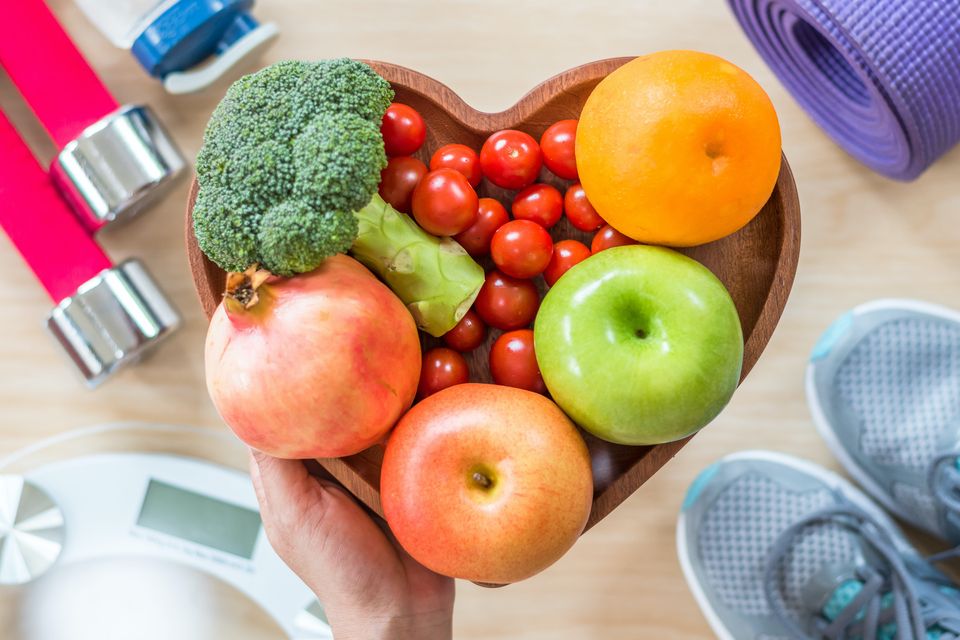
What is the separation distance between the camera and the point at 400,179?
0.70 metres

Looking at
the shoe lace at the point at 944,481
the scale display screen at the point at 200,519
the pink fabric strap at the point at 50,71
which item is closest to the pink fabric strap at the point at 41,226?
the pink fabric strap at the point at 50,71

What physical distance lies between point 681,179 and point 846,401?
0.59 m

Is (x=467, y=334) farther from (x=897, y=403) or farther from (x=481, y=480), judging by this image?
(x=897, y=403)

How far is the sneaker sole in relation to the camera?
101cm

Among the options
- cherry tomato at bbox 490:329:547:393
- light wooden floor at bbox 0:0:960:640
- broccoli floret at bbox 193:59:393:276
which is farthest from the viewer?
light wooden floor at bbox 0:0:960:640

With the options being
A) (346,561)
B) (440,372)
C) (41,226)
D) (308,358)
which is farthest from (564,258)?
(41,226)

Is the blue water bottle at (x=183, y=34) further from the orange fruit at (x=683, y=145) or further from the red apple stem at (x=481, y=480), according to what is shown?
the red apple stem at (x=481, y=480)

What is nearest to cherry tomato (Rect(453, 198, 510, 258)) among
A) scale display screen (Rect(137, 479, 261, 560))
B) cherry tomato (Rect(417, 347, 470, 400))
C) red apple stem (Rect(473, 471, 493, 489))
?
cherry tomato (Rect(417, 347, 470, 400))

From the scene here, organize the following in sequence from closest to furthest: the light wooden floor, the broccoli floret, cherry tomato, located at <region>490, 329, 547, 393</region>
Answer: the broccoli floret < cherry tomato, located at <region>490, 329, 547, 393</region> < the light wooden floor

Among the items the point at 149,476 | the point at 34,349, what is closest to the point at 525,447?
the point at 149,476

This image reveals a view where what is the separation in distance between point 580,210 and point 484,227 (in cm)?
9

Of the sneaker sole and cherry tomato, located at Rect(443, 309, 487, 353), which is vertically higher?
cherry tomato, located at Rect(443, 309, 487, 353)

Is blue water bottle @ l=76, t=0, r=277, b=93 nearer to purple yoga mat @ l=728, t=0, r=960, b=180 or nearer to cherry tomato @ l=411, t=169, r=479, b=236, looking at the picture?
cherry tomato @ l=411, t=169, r=479, b=236

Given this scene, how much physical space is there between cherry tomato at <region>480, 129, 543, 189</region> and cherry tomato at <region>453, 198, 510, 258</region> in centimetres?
3
